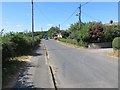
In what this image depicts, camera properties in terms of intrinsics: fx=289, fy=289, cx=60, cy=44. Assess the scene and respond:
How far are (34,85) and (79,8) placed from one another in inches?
1684

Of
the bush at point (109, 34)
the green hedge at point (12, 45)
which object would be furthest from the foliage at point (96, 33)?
the green hedge at point (12, 45)

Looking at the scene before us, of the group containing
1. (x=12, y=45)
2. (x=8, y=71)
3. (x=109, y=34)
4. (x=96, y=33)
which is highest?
(x=96, y=33)

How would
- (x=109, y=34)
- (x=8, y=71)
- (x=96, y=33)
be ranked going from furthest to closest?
(x=109, y=34) → (x=96, y=33) → (x=8, y=71)

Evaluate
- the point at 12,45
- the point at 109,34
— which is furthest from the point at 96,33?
the point at 12,45

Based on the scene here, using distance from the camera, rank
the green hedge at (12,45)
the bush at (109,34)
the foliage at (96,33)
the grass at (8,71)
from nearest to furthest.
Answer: the grass at (8,71), the green hedge at (12,45), the foliage at (96,33), the bush at (109,34)

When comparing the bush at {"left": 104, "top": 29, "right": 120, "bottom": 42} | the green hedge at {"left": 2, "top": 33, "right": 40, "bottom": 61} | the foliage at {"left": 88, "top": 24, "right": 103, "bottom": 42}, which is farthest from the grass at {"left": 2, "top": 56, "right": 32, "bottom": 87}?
the bush at {"left": 104, "top": 29, "right": 120, "bottom": 42}

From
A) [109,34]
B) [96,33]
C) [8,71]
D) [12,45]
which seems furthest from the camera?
[109,34]

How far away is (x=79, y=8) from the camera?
52531mm

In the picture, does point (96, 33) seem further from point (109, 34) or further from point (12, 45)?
point (12, 45)

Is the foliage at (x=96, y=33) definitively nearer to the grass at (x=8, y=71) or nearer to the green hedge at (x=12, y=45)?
the green hedge at (x=12, y=45)

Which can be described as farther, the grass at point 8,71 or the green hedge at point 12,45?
the green hedge at point 12,45

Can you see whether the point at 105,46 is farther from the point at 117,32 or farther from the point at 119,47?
the point at 119,47

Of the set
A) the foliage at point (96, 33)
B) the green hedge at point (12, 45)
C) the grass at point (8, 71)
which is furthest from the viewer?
the foliage at point (96, 33)

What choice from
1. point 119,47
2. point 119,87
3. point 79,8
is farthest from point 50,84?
point 79,8
